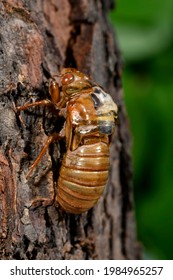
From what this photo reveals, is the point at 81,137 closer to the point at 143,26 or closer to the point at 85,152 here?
the point at 85,152

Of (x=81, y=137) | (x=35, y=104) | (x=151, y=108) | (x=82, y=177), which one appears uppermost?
(x=35, y=104)

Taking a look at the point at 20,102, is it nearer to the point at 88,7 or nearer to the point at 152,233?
the point at 88,7

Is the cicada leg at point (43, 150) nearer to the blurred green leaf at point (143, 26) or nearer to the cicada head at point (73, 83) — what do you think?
the cicada head at point (73, 83)

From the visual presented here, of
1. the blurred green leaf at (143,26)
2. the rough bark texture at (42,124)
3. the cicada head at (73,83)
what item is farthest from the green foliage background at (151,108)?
the cicada head at (73,83)

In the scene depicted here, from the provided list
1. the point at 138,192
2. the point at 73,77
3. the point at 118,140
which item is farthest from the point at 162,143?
the point at 73,77

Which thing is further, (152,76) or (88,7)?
(152,76)

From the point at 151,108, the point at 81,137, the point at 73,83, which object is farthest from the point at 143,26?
the point at 81,137

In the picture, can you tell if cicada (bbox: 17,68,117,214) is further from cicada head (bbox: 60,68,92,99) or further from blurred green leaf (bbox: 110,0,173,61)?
blurred green leaf (bbox: 110,0,173,61)
